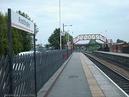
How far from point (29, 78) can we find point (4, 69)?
4.11 meters

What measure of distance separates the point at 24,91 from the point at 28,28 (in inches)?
74.0

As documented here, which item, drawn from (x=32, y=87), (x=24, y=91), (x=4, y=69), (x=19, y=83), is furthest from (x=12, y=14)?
(x=32, y=87)

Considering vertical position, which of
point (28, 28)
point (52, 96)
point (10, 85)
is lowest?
point (52, 96)

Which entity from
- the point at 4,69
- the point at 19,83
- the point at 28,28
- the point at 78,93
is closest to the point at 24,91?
the point at 19,83

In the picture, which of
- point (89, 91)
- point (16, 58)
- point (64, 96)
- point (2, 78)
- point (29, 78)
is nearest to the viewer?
point (2, 78)

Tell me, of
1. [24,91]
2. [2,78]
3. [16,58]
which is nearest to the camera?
[2,78]

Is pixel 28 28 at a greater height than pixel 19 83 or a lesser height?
greater

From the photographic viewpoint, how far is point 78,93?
57.3 ft

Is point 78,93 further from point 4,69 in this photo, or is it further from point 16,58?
point 4,69

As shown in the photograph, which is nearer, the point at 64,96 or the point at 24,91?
the point at 24,91

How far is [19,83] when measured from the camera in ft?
36.0

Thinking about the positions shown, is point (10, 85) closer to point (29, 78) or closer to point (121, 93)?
point (29, 78)

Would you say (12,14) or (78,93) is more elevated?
(12,14)

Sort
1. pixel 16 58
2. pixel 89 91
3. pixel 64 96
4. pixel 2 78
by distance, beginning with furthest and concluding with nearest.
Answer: pixel 89 91 < pixel 64 96 < pixel 16 58 < pixel 2 78
